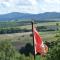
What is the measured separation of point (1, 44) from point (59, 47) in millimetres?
28654

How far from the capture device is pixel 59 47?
22.4 meters

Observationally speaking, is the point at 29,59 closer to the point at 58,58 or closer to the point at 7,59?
the point at 7,59

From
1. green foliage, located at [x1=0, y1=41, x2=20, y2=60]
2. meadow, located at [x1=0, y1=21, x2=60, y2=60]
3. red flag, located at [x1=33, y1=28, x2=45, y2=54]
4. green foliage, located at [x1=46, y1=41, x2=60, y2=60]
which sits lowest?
meadow, located at [x1=0, y1=21, x2=60, y2=60]

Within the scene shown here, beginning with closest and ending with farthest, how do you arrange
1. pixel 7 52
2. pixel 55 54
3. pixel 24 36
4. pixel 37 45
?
pixel 37 45 → pixel 55 54 → pixel 7 52 → pixel 24 36

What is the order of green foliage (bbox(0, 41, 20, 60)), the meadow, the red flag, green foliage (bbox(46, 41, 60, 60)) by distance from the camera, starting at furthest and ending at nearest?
the meadow → green foliage (bbox(0, 41, 20, 60)) → green foliage (bbox(46, 41, 60, 60)) → the red flag

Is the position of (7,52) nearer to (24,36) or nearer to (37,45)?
(37,45)

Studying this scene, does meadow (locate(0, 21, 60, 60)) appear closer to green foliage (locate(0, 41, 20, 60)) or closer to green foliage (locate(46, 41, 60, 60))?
Answer: green foliage (locate(0, 41, 20, 60))

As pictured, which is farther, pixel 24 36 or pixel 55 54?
pixel 24 36

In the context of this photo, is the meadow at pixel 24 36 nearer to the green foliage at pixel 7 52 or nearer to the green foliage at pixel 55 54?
the green foliage at pixel 7 52

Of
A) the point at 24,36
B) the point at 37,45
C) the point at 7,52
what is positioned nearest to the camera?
the point at 37,45

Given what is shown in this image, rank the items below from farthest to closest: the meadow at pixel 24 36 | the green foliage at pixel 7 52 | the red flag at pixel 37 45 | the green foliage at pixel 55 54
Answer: the meadow at pixel 24 36, the green foliage at pixel 7 52, the green foliage at pixel 55 54, the red flag at pixel 37 45

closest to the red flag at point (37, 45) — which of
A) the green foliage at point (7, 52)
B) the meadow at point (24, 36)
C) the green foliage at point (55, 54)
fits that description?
the green foliage at point (55, 54)

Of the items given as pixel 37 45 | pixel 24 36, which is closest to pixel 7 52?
pixel 37 45

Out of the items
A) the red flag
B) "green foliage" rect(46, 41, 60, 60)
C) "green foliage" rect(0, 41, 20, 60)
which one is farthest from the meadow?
the red flag
